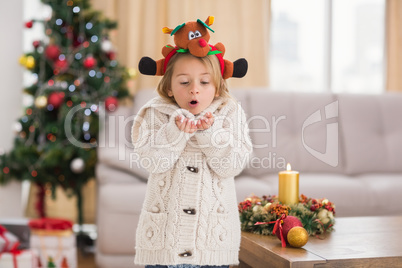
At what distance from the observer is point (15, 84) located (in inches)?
128

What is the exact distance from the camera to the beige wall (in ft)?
10.4

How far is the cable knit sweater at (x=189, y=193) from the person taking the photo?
1160mm

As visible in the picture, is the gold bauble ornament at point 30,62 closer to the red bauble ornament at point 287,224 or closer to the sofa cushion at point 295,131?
the sofa cushion at point 295,131

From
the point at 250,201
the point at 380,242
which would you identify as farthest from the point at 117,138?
the point at 380,242

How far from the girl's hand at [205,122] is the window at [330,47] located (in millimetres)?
2951

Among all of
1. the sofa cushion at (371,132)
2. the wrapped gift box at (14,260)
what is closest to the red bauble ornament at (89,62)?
the wrapped gift box at (14,260)

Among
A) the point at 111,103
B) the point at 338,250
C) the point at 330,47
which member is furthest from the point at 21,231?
the point at 330,47

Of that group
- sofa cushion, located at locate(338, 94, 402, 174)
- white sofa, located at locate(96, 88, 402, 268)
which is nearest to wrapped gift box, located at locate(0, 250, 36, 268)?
white sofa, located at locate(96, 88, 402, 268)

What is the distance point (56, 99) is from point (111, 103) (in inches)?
13.3

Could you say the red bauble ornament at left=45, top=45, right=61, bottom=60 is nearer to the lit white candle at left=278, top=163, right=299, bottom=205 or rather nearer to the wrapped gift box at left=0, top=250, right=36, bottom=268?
the wrapped gift box at left=0, top=250, right=36, bottom=268

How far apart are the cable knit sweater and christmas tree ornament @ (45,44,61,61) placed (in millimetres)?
1953

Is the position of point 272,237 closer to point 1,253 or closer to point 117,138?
point 1,253

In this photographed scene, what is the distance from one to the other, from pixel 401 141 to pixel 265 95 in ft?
3.07

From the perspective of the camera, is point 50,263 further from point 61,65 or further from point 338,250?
point 338,250
